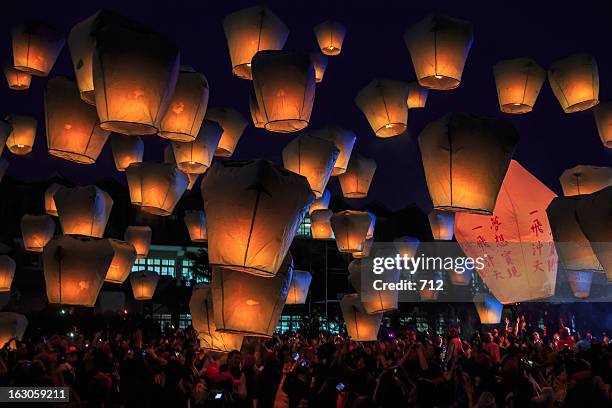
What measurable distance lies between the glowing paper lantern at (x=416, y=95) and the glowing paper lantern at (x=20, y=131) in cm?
674

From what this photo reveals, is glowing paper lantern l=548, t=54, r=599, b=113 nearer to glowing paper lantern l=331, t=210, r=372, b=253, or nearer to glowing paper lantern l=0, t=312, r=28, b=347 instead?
glowing paper lantern l=331, t=210, r=372, b=253

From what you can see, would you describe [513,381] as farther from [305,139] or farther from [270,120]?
[305,139]

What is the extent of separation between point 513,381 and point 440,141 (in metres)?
2.22

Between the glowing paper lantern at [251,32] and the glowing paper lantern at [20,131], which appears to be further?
the glowing paper lantern at [20,131]

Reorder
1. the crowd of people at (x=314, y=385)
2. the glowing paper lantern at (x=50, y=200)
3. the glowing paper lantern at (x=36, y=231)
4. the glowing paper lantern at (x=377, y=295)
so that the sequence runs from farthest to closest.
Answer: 1. the glowing paper lantern at (x=50, y=200)
2. the glowing paper lantern at (x=36, y=231)
3. the glowing paper lantern at (x=377, y=295)
4. the crowd of people at (x=314, y=385)

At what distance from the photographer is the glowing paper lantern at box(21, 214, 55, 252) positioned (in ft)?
43.2

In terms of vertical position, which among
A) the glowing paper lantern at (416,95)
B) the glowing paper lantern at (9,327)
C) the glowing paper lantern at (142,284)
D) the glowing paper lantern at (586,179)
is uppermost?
the glowing paper lantern at (416,95)

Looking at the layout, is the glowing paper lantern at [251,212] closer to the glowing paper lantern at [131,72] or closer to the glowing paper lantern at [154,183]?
the glowing paper lantern at [131,72]

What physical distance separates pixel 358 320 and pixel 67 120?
7365 mm

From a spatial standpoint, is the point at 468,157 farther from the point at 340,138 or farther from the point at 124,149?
the point at 124,149

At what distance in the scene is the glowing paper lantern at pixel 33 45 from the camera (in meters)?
8.83

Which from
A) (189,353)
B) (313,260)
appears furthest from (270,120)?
(313,260)

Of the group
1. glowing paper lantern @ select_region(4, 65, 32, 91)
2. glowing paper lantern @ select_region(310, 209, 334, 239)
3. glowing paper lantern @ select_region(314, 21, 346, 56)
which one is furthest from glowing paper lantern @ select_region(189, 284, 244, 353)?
glowing paper lantern @ select_region(310, 209, 334, 239)

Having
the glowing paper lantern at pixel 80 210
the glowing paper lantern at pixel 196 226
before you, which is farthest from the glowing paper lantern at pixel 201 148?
the glowing paper lantern at pixel 196 226
